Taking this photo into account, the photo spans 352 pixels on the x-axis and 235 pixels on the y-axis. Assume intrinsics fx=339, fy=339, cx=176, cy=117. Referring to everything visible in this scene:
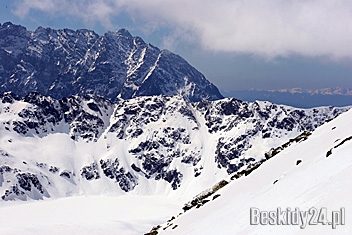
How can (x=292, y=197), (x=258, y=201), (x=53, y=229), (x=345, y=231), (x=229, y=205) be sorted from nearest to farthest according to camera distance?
1. (x=345, y=231)
2. (x=292, y=197)
3. (x=258, y=201)
4. (x=229, y=205)
5. (x=53, y=229)

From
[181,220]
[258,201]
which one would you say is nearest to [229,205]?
[258,201]

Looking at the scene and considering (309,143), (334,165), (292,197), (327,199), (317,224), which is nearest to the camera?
(317,224)

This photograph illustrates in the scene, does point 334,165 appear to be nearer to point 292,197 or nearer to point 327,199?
point 292,197

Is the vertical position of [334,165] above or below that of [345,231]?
above

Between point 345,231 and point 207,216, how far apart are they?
1718 cm

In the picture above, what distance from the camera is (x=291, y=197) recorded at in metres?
21.5

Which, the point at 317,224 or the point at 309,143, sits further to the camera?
the point at 309,143

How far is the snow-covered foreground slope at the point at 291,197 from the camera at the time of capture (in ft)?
55.3

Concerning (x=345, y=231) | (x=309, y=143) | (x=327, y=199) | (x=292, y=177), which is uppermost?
(x=309, y=143)

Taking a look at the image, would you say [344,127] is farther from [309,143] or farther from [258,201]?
[258,201]

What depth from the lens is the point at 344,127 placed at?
38562 mm

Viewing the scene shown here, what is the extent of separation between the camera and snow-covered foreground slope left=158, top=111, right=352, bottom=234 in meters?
16.9

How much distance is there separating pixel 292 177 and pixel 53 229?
357ft

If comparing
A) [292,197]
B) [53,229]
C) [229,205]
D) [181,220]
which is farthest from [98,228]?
[292,197]
